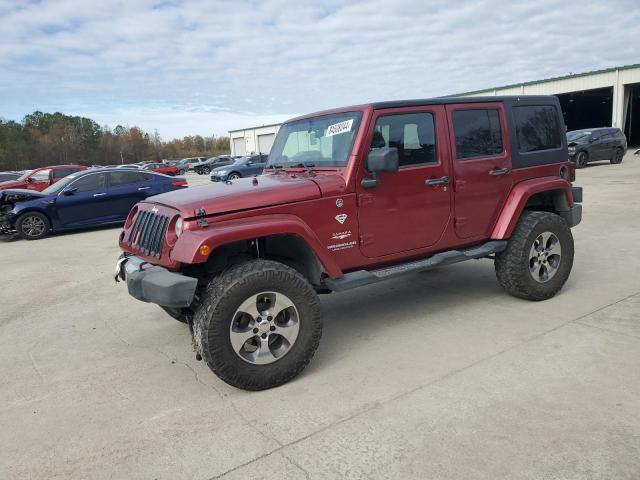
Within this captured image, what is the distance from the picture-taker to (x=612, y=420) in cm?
286

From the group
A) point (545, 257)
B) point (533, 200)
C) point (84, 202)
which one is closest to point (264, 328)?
point (545, 257)

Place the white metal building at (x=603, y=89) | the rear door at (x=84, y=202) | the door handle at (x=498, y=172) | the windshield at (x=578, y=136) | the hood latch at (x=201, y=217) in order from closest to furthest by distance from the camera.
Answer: the hood latch at (x=201, y=217), the door handle at (x=498, y=172), the rear door at (x=84, y=202), the windshield at (x=578, y=136), the white metal building at (x=603, y=89)

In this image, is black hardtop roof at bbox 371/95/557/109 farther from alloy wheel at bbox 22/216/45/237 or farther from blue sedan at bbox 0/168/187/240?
alloy wheel at bbox 22/216/45/237

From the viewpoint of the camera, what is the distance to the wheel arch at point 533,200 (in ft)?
15.6

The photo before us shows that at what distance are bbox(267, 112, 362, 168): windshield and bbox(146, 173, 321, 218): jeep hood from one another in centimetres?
33

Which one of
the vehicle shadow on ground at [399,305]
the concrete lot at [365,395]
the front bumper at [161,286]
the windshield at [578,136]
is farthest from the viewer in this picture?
the windshield at [578,136]

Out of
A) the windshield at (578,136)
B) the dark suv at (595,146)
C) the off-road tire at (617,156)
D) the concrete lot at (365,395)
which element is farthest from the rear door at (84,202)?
the off-road tire at (617,156)

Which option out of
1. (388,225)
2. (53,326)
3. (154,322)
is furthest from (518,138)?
(53,326)

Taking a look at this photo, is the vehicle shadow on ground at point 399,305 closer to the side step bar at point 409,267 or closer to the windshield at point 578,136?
the side step bar at point 409,267

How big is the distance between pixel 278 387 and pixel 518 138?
3.29m

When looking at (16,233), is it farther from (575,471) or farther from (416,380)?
(575,471)

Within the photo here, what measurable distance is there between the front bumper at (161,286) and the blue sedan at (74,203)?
888 centimetres

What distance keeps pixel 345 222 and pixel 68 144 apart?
7614 centimetres

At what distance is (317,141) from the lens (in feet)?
14.4
